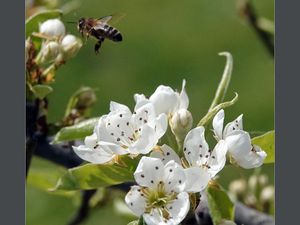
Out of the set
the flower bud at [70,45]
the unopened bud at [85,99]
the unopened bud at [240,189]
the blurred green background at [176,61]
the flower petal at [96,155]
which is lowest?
the blurred green background at [176,61]

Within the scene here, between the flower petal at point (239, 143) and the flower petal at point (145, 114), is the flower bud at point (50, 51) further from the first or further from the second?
the flower petal at point (239, 143)

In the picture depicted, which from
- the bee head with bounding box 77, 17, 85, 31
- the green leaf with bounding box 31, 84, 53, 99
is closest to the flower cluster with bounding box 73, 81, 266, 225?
the green leaf with bounding box 31, 84, 53, 99

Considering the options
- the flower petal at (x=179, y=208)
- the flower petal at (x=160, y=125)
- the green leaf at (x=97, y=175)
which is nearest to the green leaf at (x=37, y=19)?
the green leaf at (x=97, y=175)

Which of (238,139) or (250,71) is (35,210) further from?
(238,139)

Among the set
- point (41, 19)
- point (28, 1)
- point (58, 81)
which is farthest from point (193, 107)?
point (41, 19)

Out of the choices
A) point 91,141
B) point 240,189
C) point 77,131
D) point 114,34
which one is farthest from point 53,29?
point 240,189

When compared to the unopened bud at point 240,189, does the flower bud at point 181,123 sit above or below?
above

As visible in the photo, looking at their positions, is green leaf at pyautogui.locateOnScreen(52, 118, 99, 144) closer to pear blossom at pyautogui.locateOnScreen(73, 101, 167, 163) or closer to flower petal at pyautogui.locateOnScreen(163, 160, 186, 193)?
pear blossom at pyautogui.locateOnScreen(73, 101, 167, 163)

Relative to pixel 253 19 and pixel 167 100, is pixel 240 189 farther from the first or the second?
pixel 167 100
